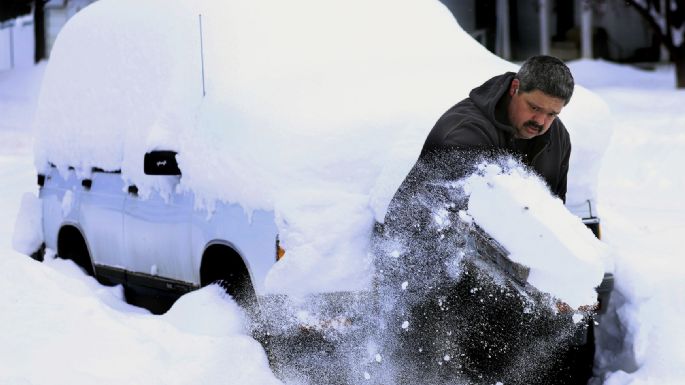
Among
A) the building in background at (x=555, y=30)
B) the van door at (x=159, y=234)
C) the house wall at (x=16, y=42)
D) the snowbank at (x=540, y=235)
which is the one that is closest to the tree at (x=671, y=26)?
the building in background at (x=555, y=30)

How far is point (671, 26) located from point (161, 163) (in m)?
17.1

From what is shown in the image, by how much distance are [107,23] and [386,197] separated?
10.3ft

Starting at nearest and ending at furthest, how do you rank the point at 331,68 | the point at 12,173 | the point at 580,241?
the point at 580,241, the point at 331,68, the point at 12,173

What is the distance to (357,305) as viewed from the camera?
4449 mm

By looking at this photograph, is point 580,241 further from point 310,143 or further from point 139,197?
point 139,197

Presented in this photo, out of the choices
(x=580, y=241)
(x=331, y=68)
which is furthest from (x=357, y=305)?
(x=331, y=68)

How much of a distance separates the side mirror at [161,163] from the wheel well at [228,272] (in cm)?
44

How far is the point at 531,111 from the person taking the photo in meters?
4.44

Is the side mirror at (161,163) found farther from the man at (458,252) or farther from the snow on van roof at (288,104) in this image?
the man at (458,252)

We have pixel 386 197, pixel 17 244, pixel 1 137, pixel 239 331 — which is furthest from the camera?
pixel 1 137

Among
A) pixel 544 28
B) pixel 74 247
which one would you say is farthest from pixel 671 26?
pixel 74 247

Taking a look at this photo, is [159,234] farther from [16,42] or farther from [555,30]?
[16,42]

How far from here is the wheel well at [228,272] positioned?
4949mm

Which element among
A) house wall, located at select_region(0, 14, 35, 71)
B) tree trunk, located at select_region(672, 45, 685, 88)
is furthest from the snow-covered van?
house wall, located at select_region(0, 14, 35, 71)
